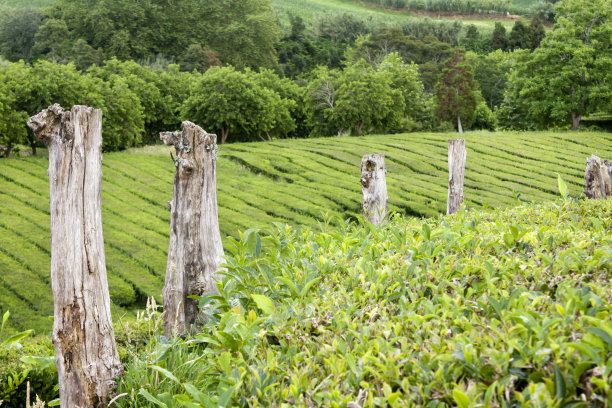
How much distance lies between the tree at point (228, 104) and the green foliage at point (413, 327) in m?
29.6

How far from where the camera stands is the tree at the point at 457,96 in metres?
46.8

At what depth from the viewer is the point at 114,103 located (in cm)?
2805

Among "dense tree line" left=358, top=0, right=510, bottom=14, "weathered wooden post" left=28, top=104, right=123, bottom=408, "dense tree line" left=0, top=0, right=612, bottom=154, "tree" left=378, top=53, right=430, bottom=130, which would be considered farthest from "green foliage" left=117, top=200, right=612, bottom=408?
"dense tree line" left=358, top=0, right=510, bottom=14

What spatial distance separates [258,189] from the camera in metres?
22.0

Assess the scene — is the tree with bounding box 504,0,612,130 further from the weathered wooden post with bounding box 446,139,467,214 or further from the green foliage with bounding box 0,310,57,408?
the green foliage with bounding box 0,310,57,408

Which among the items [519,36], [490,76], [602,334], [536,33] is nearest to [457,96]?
[490,76]

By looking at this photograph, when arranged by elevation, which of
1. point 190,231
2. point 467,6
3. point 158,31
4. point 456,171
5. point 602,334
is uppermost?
point 467,6

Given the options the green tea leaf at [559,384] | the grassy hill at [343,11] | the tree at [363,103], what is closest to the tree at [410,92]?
the tree at [363,103]

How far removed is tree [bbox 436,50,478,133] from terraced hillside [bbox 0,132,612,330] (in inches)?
512

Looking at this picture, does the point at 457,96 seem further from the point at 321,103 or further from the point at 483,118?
the point at 321,103

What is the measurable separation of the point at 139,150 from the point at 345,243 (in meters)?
26.6

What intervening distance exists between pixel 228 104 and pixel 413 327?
31455 mm

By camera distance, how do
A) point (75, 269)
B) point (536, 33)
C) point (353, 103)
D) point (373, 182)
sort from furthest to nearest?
1. point (536, 33)
2. point (353, 103)
3. point (373, 182)
4. point (75, 269)

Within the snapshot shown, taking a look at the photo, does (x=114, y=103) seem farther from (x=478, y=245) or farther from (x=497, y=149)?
(x=478, y=245)
